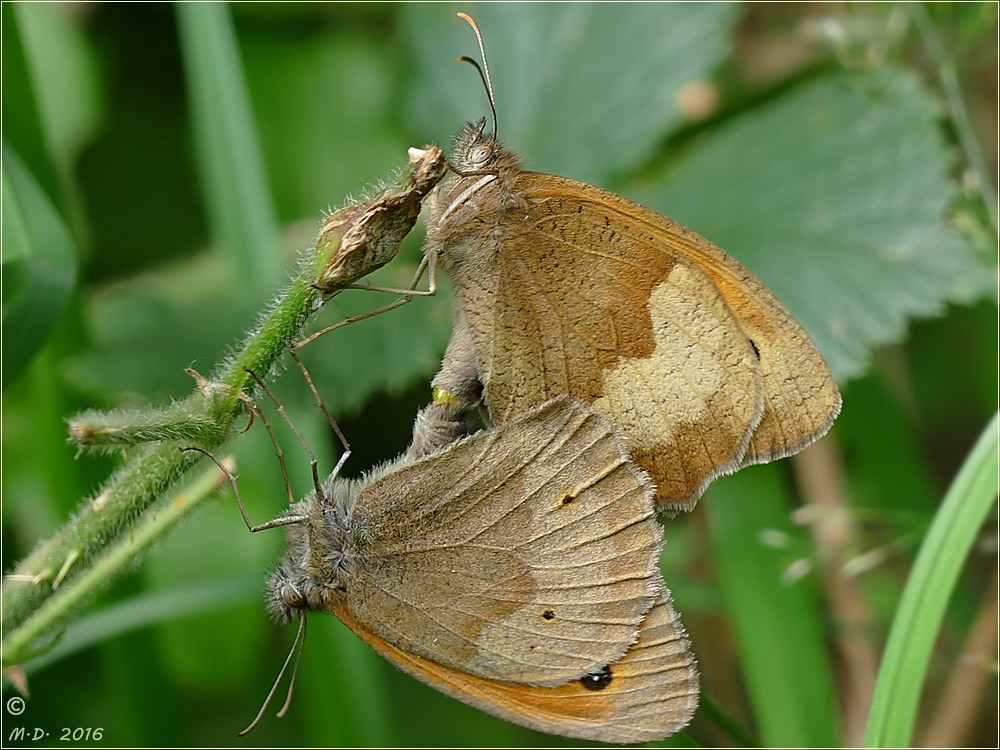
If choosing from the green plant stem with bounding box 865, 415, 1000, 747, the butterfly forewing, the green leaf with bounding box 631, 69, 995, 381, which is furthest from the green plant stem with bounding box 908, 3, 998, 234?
the butterfly forewing

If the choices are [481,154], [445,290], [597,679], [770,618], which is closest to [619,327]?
[481,154]

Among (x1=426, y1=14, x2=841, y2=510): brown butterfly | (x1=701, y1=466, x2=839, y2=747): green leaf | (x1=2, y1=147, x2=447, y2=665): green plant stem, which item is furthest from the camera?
(x1=701, y1=466, x2=839, y2=747): green leaf

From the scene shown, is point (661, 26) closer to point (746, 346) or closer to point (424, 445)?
point (746, 346)

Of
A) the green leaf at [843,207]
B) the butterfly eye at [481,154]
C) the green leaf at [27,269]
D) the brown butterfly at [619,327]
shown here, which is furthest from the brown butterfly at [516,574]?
the green leaf at [843,207]

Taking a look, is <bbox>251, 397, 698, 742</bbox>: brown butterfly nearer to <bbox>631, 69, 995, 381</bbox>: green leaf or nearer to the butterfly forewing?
the butterfly forewing

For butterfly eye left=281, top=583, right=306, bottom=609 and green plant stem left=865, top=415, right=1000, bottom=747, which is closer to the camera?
green plant stem left=865, top=415, right=1000, bottom=747

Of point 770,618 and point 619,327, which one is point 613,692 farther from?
point 770,618
